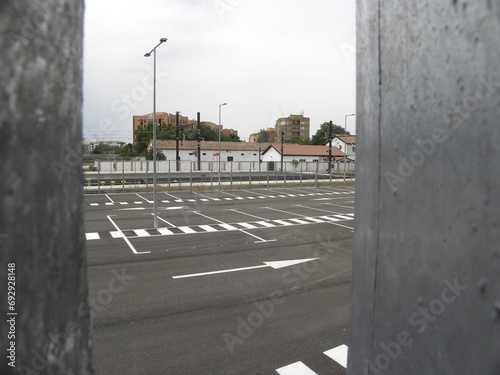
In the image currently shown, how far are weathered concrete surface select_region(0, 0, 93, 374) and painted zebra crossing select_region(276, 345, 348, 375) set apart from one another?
219 inches

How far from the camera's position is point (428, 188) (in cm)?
69

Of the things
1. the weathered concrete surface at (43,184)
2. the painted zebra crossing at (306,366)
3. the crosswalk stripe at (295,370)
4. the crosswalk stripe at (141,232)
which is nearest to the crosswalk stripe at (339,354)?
the painted zebra crossing at (306,366)


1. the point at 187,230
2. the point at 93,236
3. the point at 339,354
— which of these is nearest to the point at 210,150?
the point at 187,230

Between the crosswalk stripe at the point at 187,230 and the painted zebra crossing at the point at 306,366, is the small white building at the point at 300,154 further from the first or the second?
the painted zebra crossing at the point at 306,366

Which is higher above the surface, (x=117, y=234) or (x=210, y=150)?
(x=210, y=150)

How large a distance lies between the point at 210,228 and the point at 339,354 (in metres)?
11.9

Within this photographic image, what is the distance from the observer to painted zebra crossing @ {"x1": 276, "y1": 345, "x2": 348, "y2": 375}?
5512mm

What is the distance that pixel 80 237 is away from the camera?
570mm

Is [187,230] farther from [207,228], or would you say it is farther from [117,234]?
[117,234]

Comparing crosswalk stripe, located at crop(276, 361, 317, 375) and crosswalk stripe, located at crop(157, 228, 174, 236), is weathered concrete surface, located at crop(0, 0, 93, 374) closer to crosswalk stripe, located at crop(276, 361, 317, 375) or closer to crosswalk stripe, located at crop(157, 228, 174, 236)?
crosswalk stripe, located at crop(276, 361, 317, 375)

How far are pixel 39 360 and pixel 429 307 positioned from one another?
2.14ft

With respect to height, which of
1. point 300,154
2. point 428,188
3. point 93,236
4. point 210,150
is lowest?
point 93,236

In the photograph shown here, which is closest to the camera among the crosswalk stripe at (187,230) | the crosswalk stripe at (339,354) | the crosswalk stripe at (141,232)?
the crosswalk stripe at (339,354)

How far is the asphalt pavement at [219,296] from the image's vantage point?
5.92 metres
